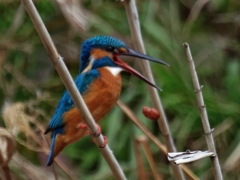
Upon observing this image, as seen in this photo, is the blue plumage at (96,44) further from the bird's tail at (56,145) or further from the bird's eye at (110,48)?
the bird's tail at (56,145)

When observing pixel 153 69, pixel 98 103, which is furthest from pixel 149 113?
pixel 153 69

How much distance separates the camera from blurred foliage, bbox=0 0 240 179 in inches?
69.5

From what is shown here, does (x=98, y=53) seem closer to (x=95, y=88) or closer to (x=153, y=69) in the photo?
(x=95, y=88)

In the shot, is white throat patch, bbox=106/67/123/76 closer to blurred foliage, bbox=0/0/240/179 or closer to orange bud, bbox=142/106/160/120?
orange bud, bbox=142/106/160/120

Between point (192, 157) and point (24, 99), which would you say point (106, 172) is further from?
point (192, 157)

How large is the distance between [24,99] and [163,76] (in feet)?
1.35

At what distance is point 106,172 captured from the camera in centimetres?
180

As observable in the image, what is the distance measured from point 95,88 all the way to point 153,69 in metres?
0.81

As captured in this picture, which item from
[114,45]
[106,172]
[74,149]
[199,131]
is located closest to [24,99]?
[74,149]

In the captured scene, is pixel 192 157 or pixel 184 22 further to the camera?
pixel 184 22

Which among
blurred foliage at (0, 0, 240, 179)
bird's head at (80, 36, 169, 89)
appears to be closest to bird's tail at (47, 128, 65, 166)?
bird's head at (80, 36, 169, 89)

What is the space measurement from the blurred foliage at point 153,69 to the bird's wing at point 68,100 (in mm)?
665

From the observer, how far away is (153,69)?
1.84 m

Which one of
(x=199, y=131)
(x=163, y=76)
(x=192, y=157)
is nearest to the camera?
(x=192, y=157)
